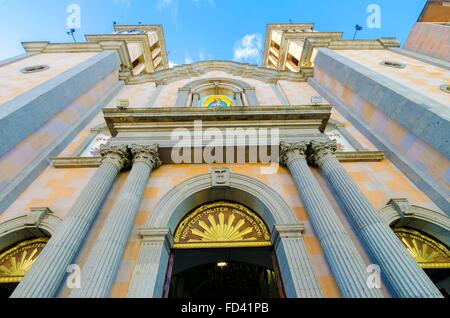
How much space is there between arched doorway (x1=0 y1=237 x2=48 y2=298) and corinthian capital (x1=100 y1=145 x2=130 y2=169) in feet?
9.47

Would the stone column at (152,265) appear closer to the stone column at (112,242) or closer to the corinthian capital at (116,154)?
the stone column at (112,242)

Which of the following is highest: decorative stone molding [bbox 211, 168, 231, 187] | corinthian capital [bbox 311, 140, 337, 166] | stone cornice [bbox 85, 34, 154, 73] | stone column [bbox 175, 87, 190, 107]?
stone cornice [bbox 85, 34, 154, 73]

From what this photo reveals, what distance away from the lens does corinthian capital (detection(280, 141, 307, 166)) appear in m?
8.17

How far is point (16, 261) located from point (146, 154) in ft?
14.9

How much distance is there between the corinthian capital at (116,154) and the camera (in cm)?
791

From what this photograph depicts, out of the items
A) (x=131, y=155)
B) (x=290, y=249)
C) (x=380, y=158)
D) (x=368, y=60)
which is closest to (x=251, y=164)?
(x=290, y=249)

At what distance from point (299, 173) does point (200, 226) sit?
3543 mm

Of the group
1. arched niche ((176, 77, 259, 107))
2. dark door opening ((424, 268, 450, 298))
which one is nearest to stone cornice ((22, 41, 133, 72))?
arched niche ((176, 77, 259, 107))

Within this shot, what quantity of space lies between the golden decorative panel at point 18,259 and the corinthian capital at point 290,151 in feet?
25.7

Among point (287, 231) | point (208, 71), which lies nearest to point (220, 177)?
point (287, 231)

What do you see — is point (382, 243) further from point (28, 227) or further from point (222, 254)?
point (28, 227)

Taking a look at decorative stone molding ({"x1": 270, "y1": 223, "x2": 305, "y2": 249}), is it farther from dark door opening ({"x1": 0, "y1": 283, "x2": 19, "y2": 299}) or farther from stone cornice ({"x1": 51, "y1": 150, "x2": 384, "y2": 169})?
dark door opening ({"x1": 0, "y1": 283, "x2": 19, "y2": 299})

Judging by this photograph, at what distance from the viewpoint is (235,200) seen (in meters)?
8.16
